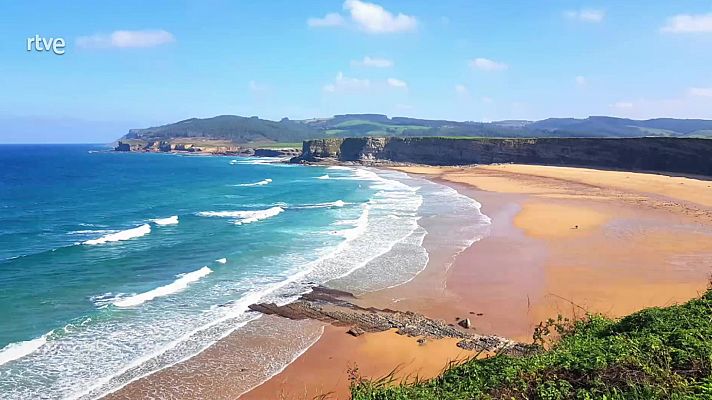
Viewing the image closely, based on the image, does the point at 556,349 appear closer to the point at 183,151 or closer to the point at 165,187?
the point at 165,187

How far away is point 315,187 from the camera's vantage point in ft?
194

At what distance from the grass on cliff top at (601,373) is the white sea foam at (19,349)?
11.1 metres

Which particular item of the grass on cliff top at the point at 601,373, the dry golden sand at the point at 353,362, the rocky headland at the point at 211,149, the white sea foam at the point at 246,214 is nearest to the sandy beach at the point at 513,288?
the dry golden sand at the point at 353,362

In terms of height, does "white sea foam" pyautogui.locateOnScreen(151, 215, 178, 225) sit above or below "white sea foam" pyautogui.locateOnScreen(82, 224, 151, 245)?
below

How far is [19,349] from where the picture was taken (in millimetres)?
14406

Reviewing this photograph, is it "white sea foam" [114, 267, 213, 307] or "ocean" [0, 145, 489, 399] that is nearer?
"ocean" [0, 145, 489, 399]

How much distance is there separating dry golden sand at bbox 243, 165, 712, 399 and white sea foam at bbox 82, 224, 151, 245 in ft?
55.6

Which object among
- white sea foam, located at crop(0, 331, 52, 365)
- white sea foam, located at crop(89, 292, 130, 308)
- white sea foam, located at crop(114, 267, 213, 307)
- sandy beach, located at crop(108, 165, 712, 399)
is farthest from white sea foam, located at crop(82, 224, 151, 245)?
sandy beach, located at crop(108, 165, 712, 399)

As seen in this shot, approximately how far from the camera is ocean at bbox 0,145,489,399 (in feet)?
46.9

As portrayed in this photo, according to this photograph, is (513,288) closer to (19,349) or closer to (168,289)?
(168,289)

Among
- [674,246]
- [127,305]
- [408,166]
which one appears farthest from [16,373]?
[408,166]

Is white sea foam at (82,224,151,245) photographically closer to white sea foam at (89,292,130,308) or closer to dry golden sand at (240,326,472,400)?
white sea foam at (89,292,130,308)

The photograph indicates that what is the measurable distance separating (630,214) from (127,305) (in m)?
31.2

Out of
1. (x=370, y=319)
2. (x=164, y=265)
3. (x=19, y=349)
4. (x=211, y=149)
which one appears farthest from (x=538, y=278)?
(x=211, y=149)
